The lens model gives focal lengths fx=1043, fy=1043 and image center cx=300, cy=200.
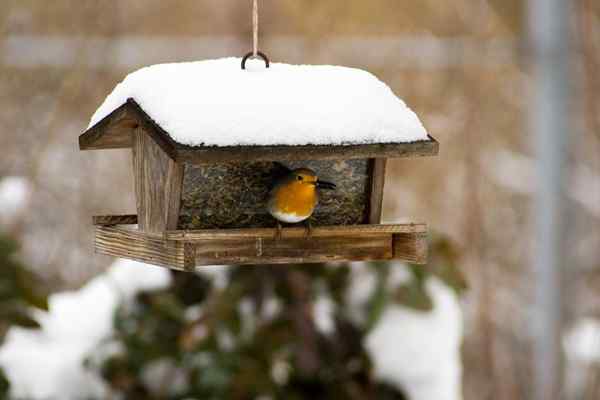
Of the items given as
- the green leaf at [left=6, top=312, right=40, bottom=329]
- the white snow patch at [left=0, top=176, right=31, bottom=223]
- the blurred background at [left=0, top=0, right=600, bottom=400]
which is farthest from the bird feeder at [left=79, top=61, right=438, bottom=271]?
the white snow patch at [left=0, top=176, right=31, bottom=223]

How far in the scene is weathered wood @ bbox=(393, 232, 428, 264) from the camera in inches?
105

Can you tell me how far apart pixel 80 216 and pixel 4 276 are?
2.02 metres

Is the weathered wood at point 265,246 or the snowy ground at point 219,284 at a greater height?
the weathered wood at point 265,246

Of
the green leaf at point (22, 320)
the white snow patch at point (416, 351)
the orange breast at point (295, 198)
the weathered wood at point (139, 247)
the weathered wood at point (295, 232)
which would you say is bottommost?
the white snow patch at point (416, 351)

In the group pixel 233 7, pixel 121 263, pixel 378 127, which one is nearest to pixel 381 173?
pixel 378 127

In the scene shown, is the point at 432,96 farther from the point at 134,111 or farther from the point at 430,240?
the point at 134,111

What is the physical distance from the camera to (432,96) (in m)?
6.30

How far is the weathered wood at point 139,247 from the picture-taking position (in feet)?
8.04

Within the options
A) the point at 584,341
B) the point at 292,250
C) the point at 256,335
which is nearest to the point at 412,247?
the point at 292,250

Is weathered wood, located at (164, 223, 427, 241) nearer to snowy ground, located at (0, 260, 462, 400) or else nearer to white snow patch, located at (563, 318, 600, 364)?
snowy ground, located at (0, 260, 462, 400)

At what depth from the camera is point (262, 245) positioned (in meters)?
2.58

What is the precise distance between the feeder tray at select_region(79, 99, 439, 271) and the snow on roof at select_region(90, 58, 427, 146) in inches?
1.2

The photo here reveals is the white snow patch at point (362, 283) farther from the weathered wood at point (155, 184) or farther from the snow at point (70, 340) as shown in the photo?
the weathered wood at point (155, 184)

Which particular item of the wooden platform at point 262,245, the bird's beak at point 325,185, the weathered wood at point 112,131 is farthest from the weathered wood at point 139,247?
the bird's beak at point 325,185
